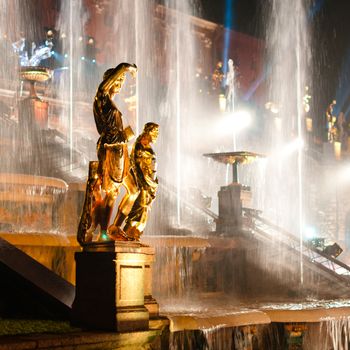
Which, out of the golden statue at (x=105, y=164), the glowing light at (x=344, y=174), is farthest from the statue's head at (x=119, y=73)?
the glowing light at (x=344, y=174)

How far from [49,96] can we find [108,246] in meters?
22.8

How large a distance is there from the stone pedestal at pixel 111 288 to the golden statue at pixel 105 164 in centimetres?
41

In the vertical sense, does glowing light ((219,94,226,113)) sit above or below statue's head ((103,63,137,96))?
above

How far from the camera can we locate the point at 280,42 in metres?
39.2

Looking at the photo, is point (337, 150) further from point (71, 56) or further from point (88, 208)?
point (88, 208)

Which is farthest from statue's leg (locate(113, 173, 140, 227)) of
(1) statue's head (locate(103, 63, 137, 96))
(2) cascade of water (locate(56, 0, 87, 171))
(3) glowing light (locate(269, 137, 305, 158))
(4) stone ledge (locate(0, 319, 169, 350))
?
(3) glowing light (locate(269, 137, 305, 158))

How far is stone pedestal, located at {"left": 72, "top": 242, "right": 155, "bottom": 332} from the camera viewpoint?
24.3ft

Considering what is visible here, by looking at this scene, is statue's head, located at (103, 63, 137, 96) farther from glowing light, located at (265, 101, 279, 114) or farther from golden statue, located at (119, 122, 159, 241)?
glowing light, located at (265, 101, 279, 114)

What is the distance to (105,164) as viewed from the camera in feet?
26.3

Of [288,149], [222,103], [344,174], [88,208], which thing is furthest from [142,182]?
[222,103]

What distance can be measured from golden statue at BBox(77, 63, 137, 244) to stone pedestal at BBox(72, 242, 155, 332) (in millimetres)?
407

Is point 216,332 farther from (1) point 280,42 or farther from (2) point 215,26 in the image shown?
(2) point 215,26

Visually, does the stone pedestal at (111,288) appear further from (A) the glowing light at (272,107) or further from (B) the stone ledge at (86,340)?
(A) the glowing light at (272,107)

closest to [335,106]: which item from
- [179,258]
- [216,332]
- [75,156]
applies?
[75,156]
